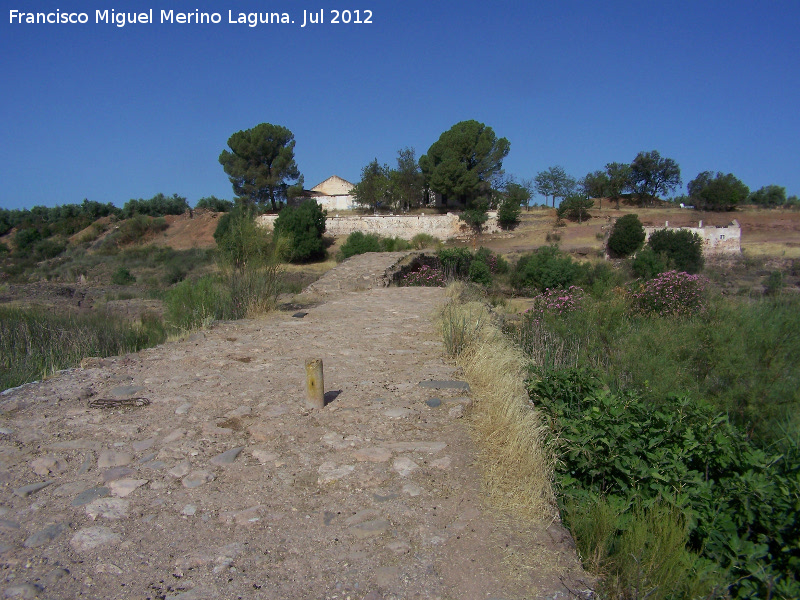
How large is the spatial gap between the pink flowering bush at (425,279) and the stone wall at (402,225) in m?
28.9

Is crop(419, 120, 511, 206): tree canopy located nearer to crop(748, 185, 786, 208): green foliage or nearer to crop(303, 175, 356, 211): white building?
crop(303, 175, 356, 211): white building

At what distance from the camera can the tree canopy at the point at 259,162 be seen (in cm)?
4531

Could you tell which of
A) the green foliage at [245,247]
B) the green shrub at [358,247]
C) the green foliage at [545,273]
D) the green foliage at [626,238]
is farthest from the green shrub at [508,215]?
the green foliage at [245,247]

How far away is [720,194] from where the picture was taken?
47969 millimetres

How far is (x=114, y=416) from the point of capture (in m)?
3.79

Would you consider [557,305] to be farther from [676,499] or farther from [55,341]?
[55,341]

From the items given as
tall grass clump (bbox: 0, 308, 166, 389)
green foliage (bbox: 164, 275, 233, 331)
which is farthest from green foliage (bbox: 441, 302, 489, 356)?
tall grass clump (bbox: 0, 308, 166, 389)

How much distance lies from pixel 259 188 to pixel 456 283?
38922 mm

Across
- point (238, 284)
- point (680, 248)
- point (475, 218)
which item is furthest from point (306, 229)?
point (238, 284)

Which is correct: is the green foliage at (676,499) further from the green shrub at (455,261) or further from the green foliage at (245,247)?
the green shrub at (455,261)

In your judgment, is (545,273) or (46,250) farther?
(46,250)

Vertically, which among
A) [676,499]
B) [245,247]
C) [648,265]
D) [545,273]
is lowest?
[545,273]

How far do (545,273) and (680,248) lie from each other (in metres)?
11.3

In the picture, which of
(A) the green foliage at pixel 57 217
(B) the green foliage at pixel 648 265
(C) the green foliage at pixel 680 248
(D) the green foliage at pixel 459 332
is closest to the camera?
(D) the green foliage at pixel 459 332
